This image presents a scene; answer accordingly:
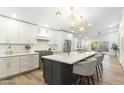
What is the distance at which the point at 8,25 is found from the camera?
11.4 ft

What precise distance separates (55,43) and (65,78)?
412 cm

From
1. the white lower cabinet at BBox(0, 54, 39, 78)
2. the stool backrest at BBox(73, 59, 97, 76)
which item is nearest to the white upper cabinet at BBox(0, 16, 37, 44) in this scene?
the white lower cabinet at BBox(0, 54, 39, 78)

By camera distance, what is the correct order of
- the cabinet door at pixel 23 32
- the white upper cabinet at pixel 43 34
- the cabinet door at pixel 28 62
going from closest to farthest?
the cabinet door at pixel 28 62
the cabinet door at pixel 23 32
the white upper cabinet at pixel 43 34

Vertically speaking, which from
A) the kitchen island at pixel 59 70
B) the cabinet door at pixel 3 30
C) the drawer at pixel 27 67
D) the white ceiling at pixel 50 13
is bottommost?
the drawer at pixel 27 67

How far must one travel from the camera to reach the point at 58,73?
222 centimetres

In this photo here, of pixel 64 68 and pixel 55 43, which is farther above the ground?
pixel 55 43

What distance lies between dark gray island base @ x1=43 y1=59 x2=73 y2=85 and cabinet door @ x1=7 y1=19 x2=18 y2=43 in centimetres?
193

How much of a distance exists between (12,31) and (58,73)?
261 cm

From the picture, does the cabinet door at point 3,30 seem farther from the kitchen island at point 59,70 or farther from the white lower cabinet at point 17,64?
the kitchen island at point 59,70

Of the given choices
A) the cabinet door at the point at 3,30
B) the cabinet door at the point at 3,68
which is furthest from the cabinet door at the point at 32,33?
the cabinet door at the point at 3,68

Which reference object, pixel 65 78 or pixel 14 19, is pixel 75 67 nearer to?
pixel 65 78

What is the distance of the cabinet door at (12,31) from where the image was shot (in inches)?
138

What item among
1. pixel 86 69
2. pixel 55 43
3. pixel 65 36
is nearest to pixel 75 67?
pixel 86 69
